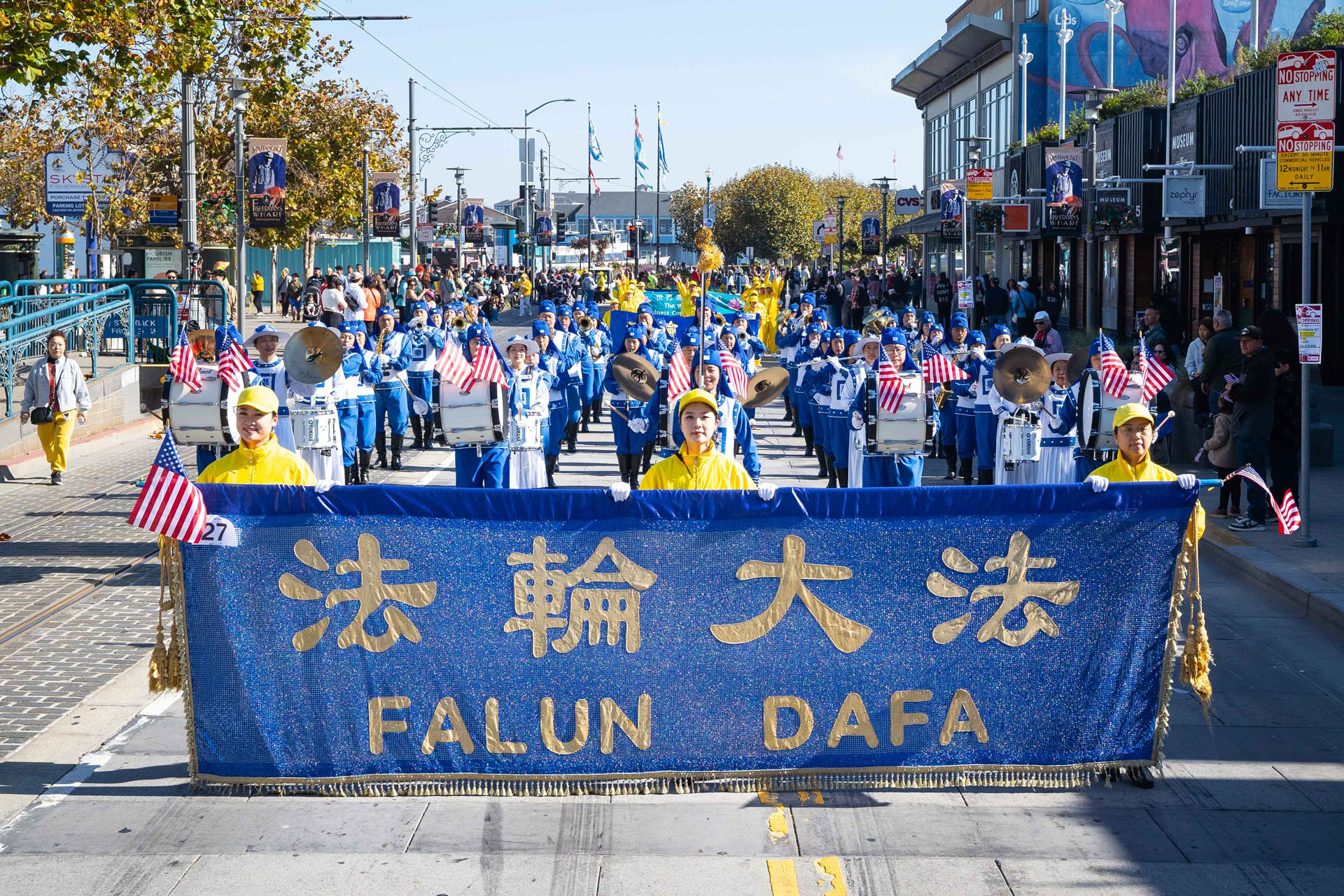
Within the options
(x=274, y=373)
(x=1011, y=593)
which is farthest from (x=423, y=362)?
(x=1011, y=593)

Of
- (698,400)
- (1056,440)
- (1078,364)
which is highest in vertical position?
(1078,364)


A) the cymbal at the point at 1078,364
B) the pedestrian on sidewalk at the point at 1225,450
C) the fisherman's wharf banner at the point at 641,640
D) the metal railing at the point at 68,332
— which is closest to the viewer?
the fisherman's wharf banner at the point at 641,640

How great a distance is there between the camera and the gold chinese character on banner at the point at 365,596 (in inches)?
255

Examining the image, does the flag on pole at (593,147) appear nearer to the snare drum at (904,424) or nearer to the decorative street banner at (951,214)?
the decorative street banner at (951,214)

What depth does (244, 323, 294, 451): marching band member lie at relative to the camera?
1261 cm

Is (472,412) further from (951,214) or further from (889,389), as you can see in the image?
(951,214)

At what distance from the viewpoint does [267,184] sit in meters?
28.0

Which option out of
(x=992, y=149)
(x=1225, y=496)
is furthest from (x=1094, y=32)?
(x=1225, y=496)

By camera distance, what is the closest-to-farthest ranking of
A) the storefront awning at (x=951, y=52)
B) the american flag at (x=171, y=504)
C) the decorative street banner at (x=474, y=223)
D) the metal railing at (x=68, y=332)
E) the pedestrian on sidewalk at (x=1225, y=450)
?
the american flag at (x=171, y=504)
the pedestrian on sidewalk at (x=1225, y=450)
the metal railing at (x=68, y=332)
the storefront awning at (x=951, y=52)
the decorative street banner at (x=474, y=223)

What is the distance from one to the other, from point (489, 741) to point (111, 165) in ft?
83.6

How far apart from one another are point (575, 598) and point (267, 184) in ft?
76.3

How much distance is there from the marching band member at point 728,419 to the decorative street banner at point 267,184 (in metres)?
18.6

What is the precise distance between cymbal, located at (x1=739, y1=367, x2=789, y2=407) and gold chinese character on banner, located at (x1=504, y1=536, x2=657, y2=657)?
369 centimetres

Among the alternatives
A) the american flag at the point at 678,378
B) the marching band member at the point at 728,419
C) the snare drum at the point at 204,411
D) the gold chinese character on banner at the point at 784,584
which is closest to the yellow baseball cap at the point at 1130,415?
the gold chinese character on banner at the point at 784,584
